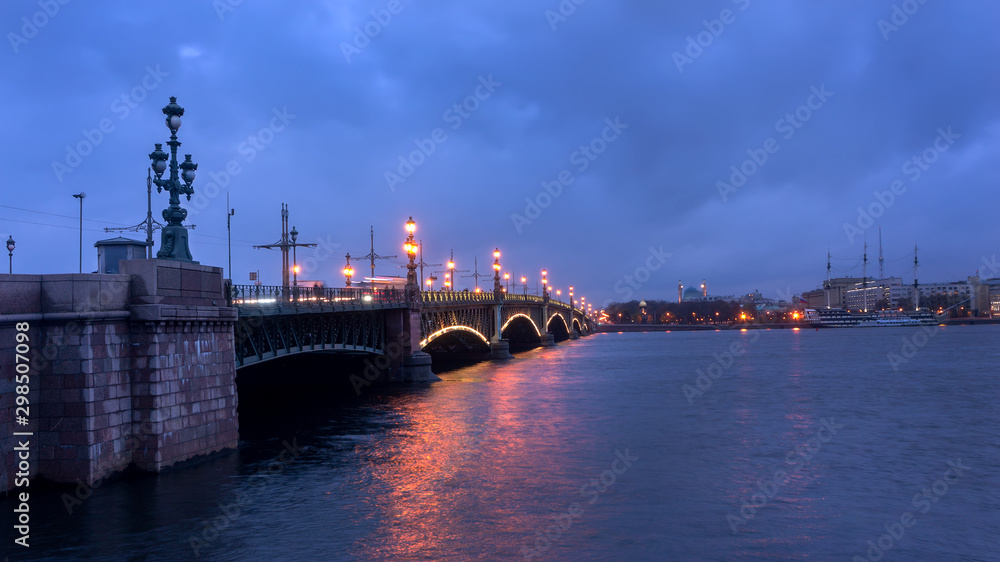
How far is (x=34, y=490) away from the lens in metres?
17.4

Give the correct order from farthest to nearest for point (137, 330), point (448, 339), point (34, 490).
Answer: point (448, 339) → point (137, 330) → point (34, 490)

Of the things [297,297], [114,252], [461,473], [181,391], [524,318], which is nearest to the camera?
[181,391]

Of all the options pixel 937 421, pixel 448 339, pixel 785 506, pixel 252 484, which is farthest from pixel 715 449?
pixel 448 339

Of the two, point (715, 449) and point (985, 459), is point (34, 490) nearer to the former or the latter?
point (715, 449)

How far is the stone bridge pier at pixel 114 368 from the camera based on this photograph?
1723 centimetres

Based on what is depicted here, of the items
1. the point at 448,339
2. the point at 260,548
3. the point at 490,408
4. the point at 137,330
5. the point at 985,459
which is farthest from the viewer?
the point at 448,339

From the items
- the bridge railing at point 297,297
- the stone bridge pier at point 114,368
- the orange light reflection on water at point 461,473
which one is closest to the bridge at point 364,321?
the bridge railing at point 297,297

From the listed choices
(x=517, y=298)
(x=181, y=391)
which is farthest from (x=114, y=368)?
(x=517, y=298)

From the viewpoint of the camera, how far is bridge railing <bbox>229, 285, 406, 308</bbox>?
27984 millimetres

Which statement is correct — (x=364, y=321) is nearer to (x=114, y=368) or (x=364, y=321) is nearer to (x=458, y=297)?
(x=458, y=297)

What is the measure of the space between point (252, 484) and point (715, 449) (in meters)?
15.4

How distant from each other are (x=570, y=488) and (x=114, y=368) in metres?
12.2

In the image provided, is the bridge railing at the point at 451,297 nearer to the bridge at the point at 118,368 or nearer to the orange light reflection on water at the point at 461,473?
the orange light reflection on water at the point at 461,473

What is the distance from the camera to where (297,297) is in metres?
32.8
